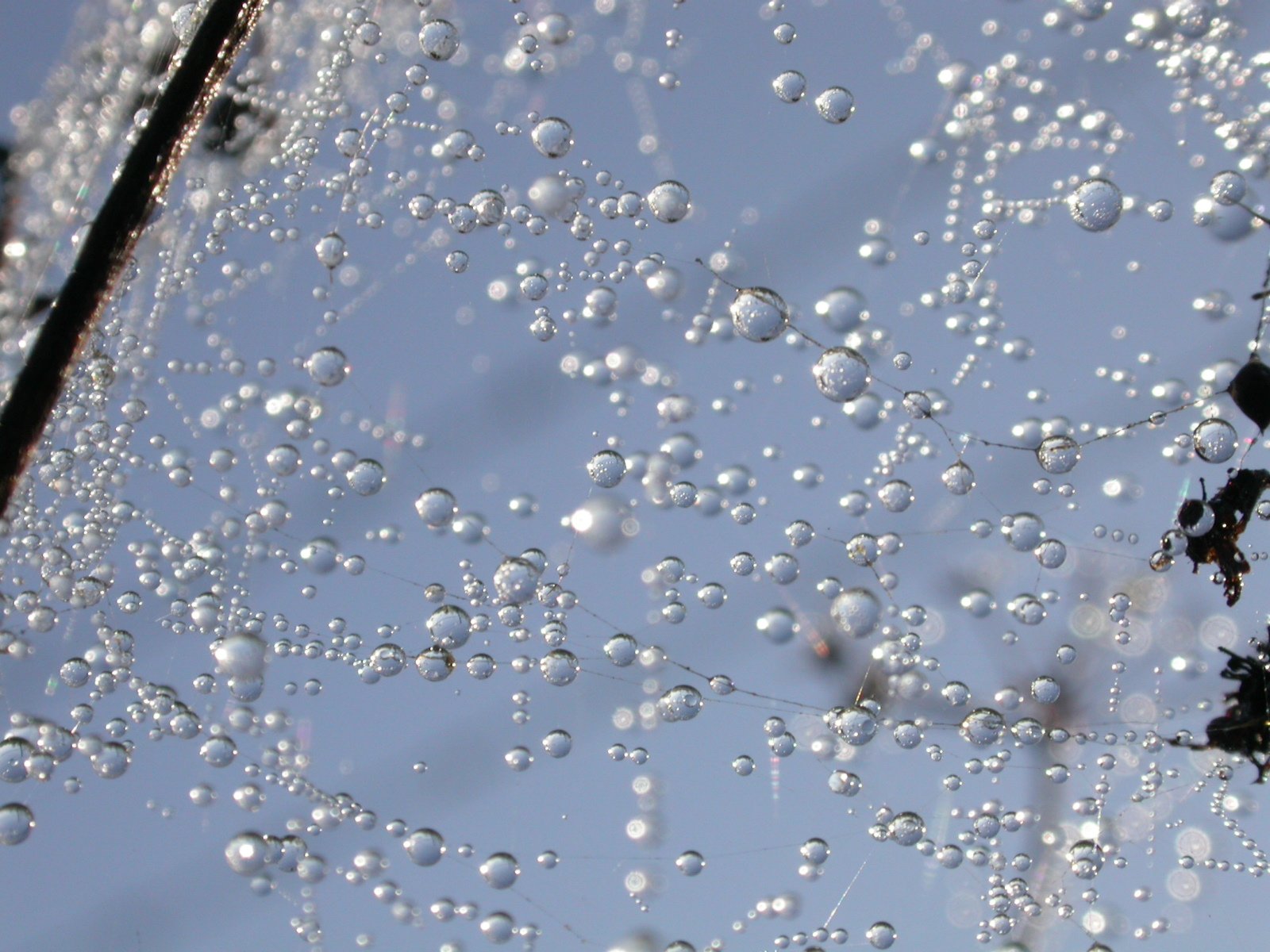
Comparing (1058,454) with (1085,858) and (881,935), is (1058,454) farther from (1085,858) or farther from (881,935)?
(881,935)

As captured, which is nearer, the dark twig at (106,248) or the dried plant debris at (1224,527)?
the dark twig at (106,248)

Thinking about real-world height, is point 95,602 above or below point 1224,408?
below

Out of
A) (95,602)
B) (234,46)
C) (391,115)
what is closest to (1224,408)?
(391,115)

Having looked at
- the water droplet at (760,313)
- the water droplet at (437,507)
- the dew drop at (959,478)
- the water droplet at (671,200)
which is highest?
the water droplet at (671,200)

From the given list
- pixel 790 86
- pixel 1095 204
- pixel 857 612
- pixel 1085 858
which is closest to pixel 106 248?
pixel 790 86

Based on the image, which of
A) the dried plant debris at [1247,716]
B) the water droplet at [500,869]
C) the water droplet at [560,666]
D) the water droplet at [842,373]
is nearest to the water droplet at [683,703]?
the water droplet at [560,666]

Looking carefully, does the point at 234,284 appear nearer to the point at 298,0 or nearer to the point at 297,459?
the point at 297,459

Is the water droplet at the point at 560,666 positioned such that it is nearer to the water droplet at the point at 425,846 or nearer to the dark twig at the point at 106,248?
the water droplet at the point at 425,846
